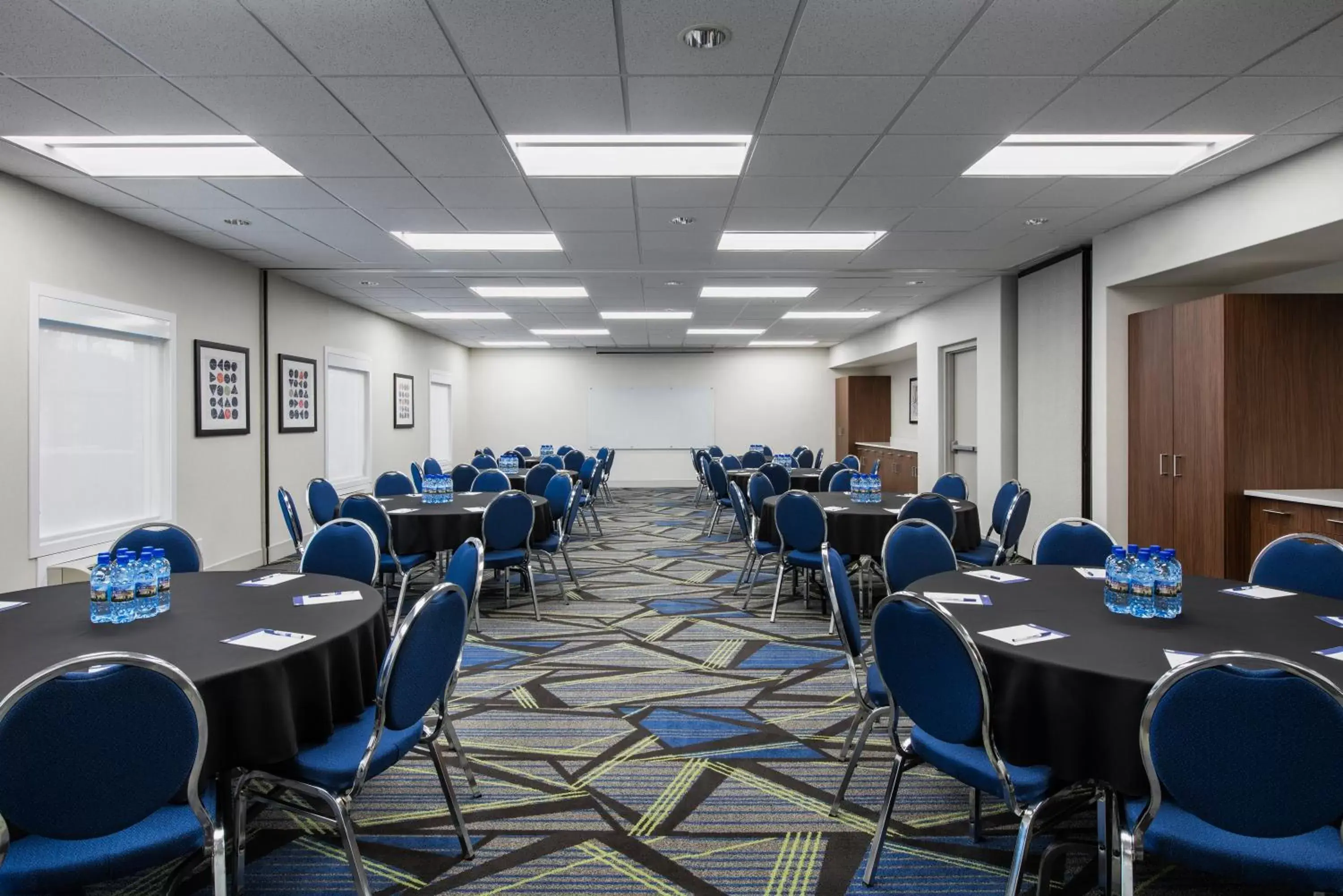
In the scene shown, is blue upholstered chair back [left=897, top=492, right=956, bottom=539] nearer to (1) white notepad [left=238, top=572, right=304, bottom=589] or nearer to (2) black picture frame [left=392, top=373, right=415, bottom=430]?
(1) white notepad [left=238, top=572, right=304, bottom=589]

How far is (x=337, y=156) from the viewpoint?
14.8 ft

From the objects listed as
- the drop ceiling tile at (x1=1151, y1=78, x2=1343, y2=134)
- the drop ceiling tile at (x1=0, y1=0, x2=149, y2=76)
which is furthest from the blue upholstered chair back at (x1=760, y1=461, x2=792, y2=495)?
the drop ceiling tile at (x1=0, y1=0, x2=149, y2=76)

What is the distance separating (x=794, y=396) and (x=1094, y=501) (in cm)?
983

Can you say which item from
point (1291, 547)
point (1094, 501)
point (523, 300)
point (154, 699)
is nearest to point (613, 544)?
point (523, 300)

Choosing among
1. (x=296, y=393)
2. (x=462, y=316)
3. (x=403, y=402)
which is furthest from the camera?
(x=403, y=402)

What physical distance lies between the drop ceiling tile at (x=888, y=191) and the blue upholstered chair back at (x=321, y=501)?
14.8 feet

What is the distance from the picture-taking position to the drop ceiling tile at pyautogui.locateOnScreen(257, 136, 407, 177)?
427cm

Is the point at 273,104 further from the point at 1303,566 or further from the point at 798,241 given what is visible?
the point at 1303,566

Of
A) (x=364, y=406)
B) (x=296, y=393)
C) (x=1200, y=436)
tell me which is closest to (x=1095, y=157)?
(x=1200, y=436)

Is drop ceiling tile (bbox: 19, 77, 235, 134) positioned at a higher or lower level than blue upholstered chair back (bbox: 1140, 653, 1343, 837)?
higher

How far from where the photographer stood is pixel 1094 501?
670 centimetres

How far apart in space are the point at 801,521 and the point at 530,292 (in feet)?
16.9

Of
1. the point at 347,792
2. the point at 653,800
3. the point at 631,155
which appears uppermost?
the point at 631,155

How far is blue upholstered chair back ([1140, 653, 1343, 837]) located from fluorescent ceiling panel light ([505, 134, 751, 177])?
11.7 ft
